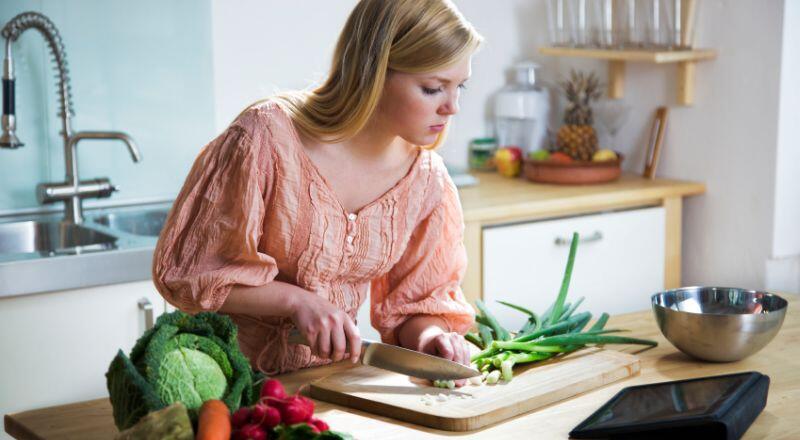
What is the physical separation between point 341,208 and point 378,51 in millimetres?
268

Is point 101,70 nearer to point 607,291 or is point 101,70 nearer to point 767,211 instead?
point 607,291

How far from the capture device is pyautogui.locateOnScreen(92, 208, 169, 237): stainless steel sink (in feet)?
9.17

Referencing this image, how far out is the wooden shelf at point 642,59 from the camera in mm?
3098

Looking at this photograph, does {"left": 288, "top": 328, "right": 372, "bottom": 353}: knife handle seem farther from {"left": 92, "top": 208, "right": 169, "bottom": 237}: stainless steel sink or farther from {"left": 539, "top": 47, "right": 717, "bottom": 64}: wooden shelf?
{"left": 539, "top": 47, "right": 717, "bottom": 64}: wooden shelf

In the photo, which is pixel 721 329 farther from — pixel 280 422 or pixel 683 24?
pixel 683 24

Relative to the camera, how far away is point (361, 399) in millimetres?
1470

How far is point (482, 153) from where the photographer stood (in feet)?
11.5

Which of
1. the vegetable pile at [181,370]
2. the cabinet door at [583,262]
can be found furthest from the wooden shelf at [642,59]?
the vegetable pile at [181,370]

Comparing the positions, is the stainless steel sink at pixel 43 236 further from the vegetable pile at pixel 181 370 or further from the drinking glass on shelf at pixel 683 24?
the drinking glass on shelf at pixel 683 24

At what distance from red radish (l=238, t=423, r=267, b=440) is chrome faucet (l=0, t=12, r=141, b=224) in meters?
1.60

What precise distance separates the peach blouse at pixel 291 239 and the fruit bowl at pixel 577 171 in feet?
4.60

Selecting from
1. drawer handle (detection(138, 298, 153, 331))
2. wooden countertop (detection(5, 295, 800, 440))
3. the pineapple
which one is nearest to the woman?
wooden countertop (detection(5, 295, 800, 440))

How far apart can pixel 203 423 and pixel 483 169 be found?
244 centimetres

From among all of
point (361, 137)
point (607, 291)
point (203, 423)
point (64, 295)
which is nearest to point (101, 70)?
point (64, 295)
